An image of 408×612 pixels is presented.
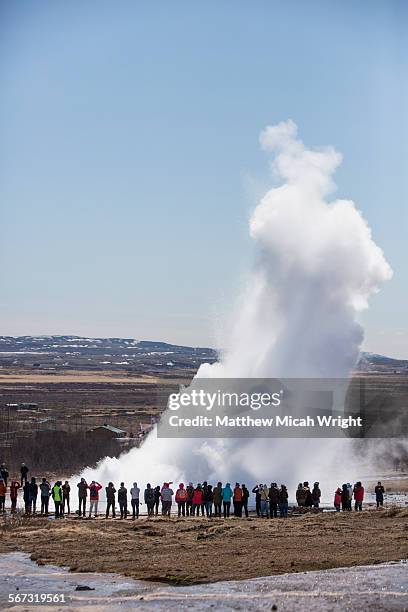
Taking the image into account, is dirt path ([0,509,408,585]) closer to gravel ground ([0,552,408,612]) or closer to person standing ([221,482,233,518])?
gravel ground ([0,552,408,612])

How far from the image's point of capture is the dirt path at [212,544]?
14594mm

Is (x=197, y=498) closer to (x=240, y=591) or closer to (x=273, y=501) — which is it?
(x=273, y=501)

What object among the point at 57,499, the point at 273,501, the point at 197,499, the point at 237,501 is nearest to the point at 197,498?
the point at 197,499

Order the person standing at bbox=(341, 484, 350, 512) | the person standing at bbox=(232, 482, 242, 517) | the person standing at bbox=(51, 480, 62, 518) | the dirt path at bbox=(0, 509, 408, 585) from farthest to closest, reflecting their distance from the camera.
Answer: the person standing at bbox=(341, 484, 350, 512)
the person standing at bbox=(232, 482, 242, 517)
the person standing at bbox=(51, 480, 62, 518)
the dirt path at bbox=(0, 509, 408, 585)

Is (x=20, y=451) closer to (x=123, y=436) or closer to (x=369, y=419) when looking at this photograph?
(x=123, y=436)

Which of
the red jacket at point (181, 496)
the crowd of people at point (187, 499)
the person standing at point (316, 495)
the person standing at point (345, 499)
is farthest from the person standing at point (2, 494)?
the person standing at point (345, 499)

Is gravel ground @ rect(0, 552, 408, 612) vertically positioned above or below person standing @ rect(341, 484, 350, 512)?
below

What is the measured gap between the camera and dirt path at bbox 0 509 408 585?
47.9ft

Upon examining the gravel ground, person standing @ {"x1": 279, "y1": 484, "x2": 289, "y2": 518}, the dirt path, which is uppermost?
person standing @ {"x1": 279, "y1": 484, "x2": 289, "y2": 518}

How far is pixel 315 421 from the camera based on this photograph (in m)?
31.5

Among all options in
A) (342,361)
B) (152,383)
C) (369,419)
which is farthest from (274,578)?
(152,383)

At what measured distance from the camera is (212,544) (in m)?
17.0

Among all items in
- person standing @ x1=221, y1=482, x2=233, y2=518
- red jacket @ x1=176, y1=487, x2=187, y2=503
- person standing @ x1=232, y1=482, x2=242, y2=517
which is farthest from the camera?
red jacket @ x1=176, y1=487, x2=187, y2=503

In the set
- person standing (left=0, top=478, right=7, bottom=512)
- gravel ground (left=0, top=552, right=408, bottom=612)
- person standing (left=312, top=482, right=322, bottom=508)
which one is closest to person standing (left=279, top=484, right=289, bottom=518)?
person standing (left=312, top=482, right=322, bottom=508)
